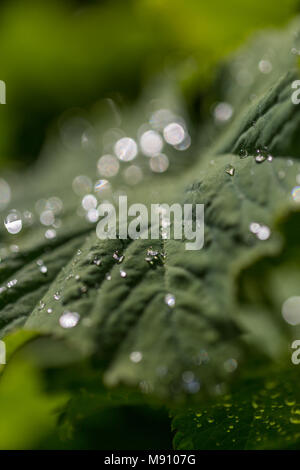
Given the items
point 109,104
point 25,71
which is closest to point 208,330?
point 109,104

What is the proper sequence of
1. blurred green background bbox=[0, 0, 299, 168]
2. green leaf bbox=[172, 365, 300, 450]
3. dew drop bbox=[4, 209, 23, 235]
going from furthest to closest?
blurred green background bbox=[0, 0, 299, 168] → dew drop bbox=[4, 209, 23, 235] → green leaf bbox=[172, 365, 300, 450]

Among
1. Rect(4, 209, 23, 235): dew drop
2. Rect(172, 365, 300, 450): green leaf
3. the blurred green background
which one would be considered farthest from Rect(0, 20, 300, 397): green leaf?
the blurred green background

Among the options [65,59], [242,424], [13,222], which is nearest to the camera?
[242,424]

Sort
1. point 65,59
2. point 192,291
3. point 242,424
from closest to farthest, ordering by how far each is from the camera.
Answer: point 192,291
point 242,424
point 65,59

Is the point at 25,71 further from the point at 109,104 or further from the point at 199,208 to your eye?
the point at 199,208

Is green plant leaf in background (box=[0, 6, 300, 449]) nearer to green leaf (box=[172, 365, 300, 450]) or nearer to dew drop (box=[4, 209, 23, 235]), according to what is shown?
green leaf (box=[172, 365, 300, 450])

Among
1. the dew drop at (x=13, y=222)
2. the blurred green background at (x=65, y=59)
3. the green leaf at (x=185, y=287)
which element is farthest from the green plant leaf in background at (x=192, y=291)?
the blurred green background at (x=65, y=59)

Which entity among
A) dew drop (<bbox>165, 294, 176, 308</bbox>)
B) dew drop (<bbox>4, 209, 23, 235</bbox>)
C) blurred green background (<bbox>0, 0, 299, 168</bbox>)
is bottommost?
dew drop (<bbox>165, 294, 176, 308</bbox>)

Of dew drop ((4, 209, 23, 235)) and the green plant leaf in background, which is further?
dew drop ((4, 209, 23, 235))

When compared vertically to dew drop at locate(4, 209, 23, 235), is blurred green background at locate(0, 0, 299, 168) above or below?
above

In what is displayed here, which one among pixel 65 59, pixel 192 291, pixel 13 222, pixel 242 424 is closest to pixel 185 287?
pixel 192 291

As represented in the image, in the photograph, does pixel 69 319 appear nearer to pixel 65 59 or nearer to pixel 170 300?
pixel 170 300
